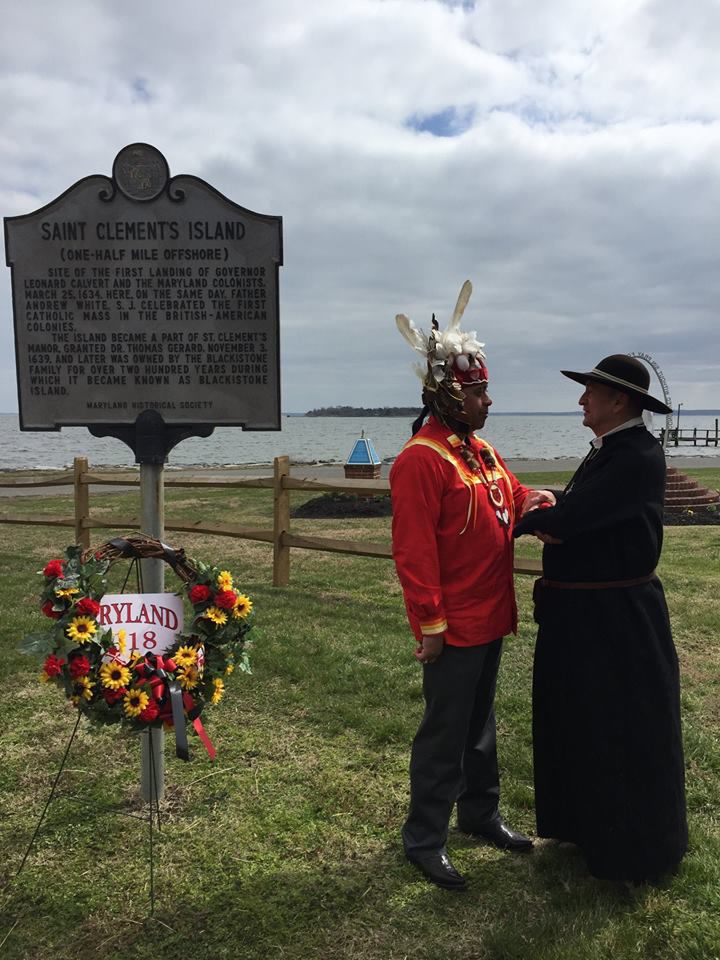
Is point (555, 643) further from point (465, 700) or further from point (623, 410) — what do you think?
point (623, 410)

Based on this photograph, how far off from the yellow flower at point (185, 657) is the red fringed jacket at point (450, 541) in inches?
35.4

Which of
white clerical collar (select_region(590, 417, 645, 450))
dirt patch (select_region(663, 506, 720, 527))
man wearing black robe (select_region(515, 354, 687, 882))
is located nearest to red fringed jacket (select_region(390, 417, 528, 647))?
man wearing black robe (select_region(515, 354, 687, 882))

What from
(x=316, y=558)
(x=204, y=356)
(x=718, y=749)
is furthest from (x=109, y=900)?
(x=316, y=558)

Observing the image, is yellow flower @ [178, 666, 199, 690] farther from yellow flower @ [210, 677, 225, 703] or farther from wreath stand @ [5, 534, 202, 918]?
wreath stand @ [5, 534, 202, 918]

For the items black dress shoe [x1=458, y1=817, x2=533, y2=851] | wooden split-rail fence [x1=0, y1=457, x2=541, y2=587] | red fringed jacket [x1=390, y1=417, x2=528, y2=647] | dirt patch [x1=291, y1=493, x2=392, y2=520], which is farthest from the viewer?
dirt patch [x1=291, y1=493, x2=392, y2=520]

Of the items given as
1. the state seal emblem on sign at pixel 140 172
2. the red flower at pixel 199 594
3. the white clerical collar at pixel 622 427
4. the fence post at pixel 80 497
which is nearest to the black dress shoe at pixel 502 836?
the red flower at pixel 199 594

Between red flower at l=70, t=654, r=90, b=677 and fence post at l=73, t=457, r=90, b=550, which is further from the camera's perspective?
fence post at l=73, t=457, r=90, b=550

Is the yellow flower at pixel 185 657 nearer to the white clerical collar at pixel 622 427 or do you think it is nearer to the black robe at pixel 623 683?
the black robe at pixel 623 683

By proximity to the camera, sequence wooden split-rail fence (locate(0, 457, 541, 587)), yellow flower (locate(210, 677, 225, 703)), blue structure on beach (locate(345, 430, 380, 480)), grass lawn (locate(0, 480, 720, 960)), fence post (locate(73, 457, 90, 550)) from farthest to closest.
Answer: blue structure on beach (locate(345, 430, 380, 480)), fence post (locate(73, 457, 90, 550)), wooden split-rail fence (locate(0, 457, 541, 587)), yellow flower (locate(210, 677, 225, 703)), grass lawn (locate(0, 480, 720, 960))

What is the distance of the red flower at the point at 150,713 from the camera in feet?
9.21

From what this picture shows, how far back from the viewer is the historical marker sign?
11.6 feet

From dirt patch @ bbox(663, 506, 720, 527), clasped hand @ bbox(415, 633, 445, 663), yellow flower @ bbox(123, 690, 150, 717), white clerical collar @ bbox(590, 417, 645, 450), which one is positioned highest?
white clerical collar @ bbox(590, 417, 645, 450)

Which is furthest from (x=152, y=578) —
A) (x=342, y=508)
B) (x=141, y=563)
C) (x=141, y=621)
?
(x=342, y=508)

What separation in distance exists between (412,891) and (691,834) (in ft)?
4.33
